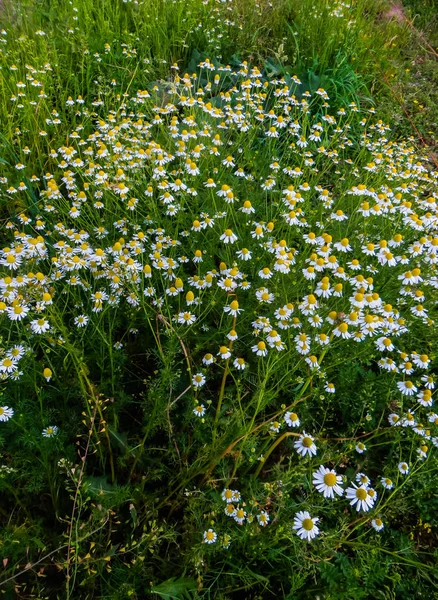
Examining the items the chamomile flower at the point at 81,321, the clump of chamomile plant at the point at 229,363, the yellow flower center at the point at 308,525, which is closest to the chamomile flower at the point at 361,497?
the clump of chamomile plant at the point at 229,363

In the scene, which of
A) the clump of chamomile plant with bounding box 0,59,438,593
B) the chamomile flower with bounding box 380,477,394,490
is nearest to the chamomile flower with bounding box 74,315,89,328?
the clump of chamomile plant with bounding box 0,59,438,593

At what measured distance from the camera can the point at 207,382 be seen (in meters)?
2.15

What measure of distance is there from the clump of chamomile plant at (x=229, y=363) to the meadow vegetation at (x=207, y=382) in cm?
1

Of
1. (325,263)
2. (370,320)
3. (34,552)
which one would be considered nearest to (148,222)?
(325,263)

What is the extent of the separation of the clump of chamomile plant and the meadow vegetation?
14 millimetres

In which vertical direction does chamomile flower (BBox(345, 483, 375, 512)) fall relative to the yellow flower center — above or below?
below

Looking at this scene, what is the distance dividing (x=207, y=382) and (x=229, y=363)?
0.61ft

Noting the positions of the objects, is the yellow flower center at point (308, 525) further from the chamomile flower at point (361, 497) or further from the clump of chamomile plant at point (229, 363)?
the chamomile flower at point (361, 497)

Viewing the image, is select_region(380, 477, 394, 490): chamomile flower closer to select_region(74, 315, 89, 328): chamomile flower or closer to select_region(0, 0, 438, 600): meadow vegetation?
select_region(0, 0, 438, 600): meadow vegetation

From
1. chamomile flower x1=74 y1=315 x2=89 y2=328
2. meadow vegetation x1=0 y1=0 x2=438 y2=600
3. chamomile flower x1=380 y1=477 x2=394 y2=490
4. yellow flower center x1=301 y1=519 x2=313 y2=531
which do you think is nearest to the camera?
yellow flower center x1=301 y1=519 x2=313 y2=531

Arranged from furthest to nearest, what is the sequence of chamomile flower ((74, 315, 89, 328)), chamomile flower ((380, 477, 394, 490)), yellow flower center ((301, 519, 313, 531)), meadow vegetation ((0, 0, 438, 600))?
1. chamomile flower ((74, 315, 89, 328))
2. chamomile flower ((380, 477, 394, 490))
3. meadow vegetation ((0, 0, 438, 600))
4. yellow flower center ((301, 519, 313, 531))

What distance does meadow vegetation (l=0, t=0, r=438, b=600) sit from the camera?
1.54 m

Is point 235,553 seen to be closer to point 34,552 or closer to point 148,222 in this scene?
A: point 34,552

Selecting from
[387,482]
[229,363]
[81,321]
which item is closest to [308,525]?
[387,482]
